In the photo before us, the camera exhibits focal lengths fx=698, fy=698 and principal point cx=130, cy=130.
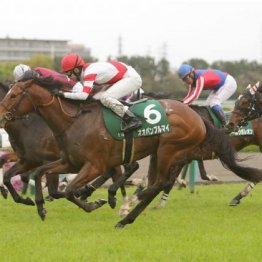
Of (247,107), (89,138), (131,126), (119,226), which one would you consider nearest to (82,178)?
(89,138)

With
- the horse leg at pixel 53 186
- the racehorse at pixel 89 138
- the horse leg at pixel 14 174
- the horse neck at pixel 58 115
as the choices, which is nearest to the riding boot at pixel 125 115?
the racehorse at pixel 89 138

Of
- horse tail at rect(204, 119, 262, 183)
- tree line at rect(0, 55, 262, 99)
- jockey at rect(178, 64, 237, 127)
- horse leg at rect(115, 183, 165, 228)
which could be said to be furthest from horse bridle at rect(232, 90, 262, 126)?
tree line at rect(0, 55, 262, 99)

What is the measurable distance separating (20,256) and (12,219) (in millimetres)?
2297

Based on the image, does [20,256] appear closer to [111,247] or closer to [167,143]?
[111,247]

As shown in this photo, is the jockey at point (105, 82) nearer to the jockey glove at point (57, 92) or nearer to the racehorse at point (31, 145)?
the jockey glove at point (57, 92)

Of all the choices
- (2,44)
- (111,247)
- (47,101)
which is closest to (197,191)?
(47,101)

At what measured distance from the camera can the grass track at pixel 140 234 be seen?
203 inches

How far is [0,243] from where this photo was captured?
572 centimetres

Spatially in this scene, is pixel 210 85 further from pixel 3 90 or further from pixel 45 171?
pixel 45 171

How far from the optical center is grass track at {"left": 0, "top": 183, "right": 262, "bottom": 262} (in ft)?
16.9

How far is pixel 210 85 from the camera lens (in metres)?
9.30

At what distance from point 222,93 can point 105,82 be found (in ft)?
8.55

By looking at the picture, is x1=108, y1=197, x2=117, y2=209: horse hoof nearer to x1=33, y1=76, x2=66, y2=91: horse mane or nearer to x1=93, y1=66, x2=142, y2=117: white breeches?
x1=93, y1=66, x2=142, y2=117: white breeches

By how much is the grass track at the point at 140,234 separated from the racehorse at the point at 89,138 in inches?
12.8
